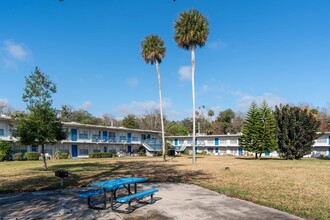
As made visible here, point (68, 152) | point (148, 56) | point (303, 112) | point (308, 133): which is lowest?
point (68, 152)

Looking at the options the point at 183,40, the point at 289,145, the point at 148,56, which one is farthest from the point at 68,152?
the point at 289,145

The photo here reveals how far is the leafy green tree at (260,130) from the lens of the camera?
39656mm

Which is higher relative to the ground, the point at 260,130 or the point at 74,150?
the point at 260,130

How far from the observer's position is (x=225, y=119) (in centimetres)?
8206

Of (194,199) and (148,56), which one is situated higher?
(148,56)

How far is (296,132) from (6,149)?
37309 mm

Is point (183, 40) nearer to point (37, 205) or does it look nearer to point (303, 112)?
point (303, 112)

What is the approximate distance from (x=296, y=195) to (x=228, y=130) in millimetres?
69462

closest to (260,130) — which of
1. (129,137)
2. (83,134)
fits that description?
(83,134)

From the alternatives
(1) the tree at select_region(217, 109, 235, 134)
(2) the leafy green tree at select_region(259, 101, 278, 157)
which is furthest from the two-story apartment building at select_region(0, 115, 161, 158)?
(2) the leafy green tree at select_region(259, 101, 278, 157)

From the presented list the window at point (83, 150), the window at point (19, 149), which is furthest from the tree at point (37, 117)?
the window at point (83, 150)

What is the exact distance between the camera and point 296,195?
36.7 ft

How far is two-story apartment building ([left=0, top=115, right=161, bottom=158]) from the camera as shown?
4258 cm

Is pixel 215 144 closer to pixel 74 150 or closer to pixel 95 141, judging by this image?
pixel 95 141
